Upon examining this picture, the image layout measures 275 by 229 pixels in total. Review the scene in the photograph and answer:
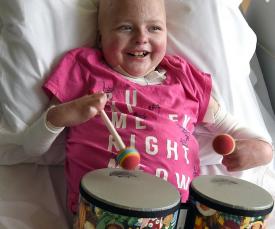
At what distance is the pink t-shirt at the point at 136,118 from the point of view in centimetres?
89

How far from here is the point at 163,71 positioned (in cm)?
104

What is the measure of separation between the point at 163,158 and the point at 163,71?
239mm

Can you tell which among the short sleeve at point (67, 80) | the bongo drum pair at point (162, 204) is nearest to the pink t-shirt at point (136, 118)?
the short sleeve at point (67, 80)

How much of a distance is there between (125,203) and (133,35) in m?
0.43

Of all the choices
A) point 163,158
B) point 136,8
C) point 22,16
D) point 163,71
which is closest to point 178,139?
point 163,158

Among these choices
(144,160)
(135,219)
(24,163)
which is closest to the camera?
(135,219)

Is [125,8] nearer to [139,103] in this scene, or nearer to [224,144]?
[139,103]

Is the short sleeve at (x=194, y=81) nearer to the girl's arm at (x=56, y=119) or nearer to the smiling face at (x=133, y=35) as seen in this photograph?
the smiling face at (x=133, y=35)

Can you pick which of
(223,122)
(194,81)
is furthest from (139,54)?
(223,122)

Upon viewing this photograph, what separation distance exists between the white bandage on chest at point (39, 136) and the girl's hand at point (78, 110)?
2 cm

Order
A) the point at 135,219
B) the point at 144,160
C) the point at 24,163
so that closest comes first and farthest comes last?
the point at 135,219, the point at 144,160, the point at 24,163

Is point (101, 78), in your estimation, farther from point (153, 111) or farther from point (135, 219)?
point (135, 219)

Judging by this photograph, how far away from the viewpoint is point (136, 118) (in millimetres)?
922

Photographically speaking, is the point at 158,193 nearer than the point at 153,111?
Yes
